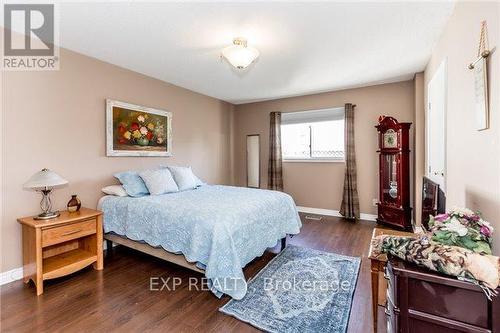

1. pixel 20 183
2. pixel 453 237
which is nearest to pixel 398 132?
pixel 453 237

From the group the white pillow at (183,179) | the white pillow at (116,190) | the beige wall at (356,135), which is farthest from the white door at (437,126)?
the white pillow at (116,190)

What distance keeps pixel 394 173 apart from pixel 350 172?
73 cm

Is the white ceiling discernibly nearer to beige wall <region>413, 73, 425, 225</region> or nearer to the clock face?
beige wall <region>413, 73, 425, 225</region>

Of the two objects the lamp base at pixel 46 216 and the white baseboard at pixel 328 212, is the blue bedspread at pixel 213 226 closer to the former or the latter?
the lamp base at pixel 46 216

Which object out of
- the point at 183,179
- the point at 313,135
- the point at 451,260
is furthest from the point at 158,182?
the point at 313,135

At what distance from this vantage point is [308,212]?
501 centimetres

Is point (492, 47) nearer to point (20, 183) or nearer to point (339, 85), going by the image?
point (339, 85)

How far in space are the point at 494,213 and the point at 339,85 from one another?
11.2 ft

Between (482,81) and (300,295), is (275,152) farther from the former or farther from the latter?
(482,81)

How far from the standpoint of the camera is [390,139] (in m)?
3.93

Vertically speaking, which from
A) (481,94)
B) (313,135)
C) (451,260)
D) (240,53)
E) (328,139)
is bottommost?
(451,260)

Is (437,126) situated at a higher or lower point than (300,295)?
higher

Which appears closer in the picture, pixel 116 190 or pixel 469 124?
pixel 469 124

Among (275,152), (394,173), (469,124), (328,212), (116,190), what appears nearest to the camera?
(469,124)
